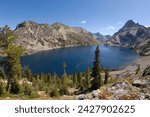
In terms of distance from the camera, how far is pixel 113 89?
23.9 meters

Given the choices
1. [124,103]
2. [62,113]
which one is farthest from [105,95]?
[62,113]

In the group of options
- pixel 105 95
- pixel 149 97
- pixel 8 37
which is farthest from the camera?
pixel 8 37

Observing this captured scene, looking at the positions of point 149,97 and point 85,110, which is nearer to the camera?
point 85,110

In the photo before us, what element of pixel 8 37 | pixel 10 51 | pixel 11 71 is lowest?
pixel 11 71

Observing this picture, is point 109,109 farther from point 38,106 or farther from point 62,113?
point 38,106

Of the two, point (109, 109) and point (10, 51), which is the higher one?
point (10, 51)

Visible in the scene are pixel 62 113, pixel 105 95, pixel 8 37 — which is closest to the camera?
pixel 62 113

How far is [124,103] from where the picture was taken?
13.0 metres

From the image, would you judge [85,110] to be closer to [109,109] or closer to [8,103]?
[109,109]

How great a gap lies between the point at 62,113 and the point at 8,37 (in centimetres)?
4033

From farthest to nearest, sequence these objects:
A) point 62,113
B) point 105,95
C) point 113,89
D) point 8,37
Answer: point 8,37, point 113,89, point 105,95, point 62,113

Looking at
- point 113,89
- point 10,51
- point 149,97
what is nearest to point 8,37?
point 10,51

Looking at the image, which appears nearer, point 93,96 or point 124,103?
point 124,103

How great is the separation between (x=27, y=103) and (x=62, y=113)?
7.98 ft
